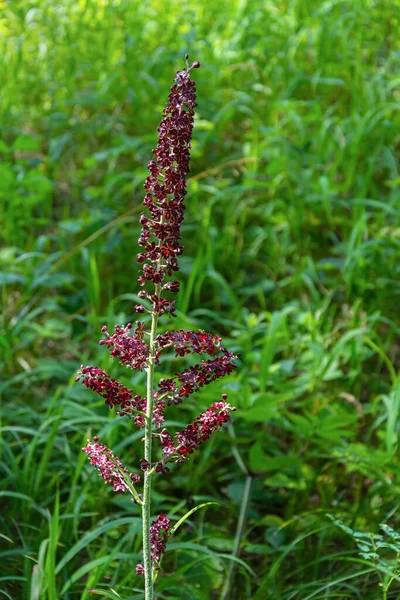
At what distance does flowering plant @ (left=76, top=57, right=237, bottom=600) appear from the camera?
125 cm

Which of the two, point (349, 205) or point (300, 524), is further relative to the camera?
point (349, 205)

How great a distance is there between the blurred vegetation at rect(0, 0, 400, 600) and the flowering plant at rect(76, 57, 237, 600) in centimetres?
41

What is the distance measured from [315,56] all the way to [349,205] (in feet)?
4.51

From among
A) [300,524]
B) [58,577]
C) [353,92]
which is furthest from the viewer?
[353,92]

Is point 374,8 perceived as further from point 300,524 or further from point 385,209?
point 300,524

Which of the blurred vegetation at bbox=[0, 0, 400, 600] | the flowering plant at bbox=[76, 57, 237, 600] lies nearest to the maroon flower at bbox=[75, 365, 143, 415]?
the flowering plant at bbox=[76, 57, 237, 600]

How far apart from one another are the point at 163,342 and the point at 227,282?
7.79ft

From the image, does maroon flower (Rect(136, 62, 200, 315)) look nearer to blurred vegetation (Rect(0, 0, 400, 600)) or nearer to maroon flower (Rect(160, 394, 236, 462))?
maroon flower (Rect(160, 394, 236, 462))

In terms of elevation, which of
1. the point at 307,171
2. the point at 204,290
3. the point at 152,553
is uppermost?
the point at 307,171

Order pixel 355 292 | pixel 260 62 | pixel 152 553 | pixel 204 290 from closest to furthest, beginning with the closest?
pixel 152 553 → pixel 355 292 → pixel 204 290 → pixel 260 62

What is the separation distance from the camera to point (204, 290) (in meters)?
3.65

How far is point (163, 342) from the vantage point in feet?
4.38

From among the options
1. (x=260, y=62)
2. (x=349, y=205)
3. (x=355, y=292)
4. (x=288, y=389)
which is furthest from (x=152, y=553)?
(x=260, y=62)

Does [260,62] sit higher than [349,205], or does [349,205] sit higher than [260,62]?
[260,62]
